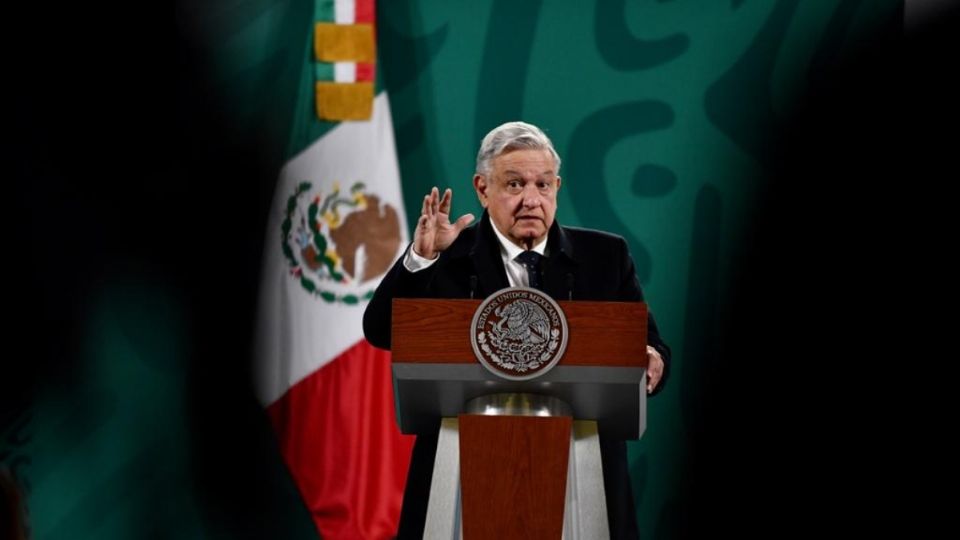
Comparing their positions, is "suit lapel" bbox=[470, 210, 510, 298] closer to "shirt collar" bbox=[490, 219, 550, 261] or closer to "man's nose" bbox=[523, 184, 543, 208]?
"shirt collar" bbox=[490, 219, 550, 261]

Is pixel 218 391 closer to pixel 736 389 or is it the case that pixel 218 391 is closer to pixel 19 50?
pixel 19 50

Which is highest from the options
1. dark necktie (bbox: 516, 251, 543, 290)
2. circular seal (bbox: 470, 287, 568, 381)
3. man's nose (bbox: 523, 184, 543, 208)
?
man's nose (bbox: 523, 184, 543, 208)

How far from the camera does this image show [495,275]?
3.01 metres

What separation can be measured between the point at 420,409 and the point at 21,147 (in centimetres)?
261

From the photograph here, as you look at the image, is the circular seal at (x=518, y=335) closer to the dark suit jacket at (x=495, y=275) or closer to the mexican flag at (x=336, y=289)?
the dark suit jacket at (x=495, y=275)

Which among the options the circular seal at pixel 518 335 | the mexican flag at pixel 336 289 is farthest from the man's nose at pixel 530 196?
the mexican flag at pixel 336 289

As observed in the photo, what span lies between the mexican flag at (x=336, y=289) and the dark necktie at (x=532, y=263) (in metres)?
2.00

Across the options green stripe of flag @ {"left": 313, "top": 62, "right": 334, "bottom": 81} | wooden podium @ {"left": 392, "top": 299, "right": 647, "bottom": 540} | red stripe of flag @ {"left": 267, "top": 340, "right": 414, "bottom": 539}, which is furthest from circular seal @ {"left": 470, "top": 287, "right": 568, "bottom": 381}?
green stripe of flag @ {"left": 313, "top": 62, "right": 334, "bottom": 81}

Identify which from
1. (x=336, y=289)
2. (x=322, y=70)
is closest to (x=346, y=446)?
(x=336, y=289)

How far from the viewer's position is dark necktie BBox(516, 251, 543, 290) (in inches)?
119

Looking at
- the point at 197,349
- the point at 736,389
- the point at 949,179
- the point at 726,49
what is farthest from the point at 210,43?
the point at 949,179

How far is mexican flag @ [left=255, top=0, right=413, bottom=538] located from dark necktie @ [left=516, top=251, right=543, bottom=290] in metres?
2.00

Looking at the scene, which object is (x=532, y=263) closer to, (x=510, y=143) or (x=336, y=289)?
(x=510, y=143)

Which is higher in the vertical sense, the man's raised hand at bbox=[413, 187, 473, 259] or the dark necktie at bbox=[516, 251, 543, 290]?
the man's raised hand at bbox=[413, 187, 473, 259]
